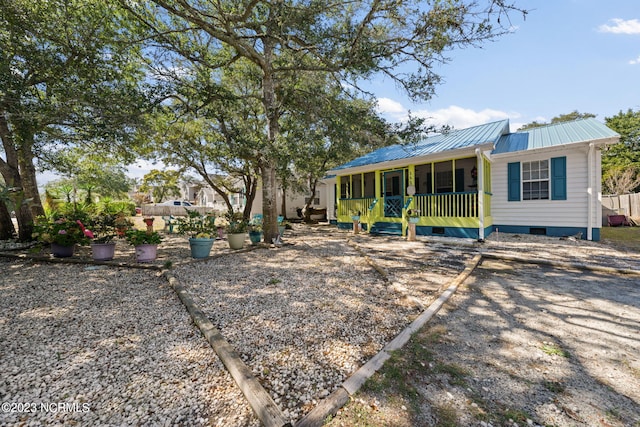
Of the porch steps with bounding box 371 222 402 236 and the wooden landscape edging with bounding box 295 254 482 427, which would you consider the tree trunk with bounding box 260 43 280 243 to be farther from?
the wooden landscape edging with bounding box 295 254 482 427

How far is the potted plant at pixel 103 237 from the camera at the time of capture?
553 cm

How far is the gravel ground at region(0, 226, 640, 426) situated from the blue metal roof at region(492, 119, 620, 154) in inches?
174

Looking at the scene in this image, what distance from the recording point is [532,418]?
151 centimetres

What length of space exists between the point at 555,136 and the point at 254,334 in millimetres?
11031

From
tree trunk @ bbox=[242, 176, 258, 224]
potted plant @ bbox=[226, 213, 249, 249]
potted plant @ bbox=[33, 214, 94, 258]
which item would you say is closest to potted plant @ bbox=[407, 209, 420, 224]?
potted plant @ bbox=[226, 213, 249, 249]

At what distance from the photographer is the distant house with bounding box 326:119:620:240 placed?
25.4 ft

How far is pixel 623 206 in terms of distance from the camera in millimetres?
12203

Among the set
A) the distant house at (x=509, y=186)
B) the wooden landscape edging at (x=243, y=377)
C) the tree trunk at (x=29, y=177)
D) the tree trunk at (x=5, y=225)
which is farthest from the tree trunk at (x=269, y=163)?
the tree trunk at (x=5, y=225)

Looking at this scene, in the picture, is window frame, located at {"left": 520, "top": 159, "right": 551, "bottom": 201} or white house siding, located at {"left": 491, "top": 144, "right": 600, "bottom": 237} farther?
window frame, located at {"left": 520, "top": 159, "right": 551, "bottom": 201}

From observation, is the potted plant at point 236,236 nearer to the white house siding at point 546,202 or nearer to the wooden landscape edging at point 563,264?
the wooden landscape edging at point 563,264

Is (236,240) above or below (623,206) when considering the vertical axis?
below

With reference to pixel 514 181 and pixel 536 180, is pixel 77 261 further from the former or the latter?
pixel 536 180

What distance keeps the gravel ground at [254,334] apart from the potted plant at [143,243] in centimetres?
54

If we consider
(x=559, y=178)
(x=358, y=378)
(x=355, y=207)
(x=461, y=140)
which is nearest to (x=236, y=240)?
(x=358, y=378)
